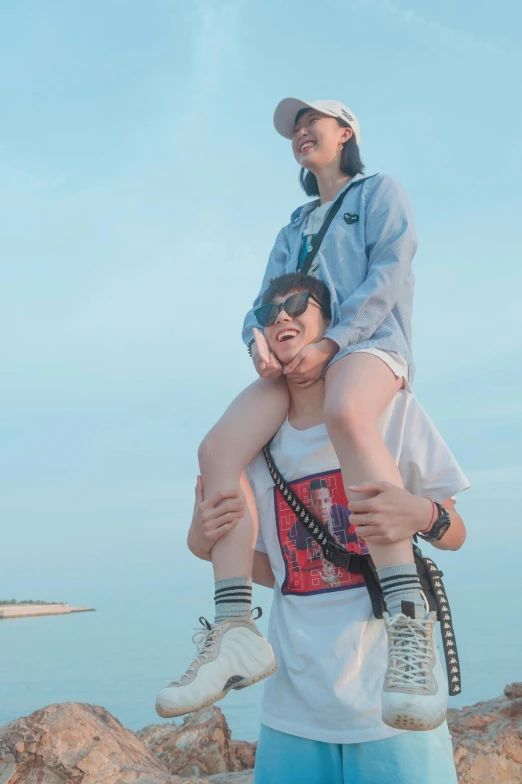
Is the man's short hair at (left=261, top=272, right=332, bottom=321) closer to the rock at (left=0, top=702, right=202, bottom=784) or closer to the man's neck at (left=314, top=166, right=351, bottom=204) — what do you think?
the man's neck at (left=314, top=166, right=351, bottom=204)

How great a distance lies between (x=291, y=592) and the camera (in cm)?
224

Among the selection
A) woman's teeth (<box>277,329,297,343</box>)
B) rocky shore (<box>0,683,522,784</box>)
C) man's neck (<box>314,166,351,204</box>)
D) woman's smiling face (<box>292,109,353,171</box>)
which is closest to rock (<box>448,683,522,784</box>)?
rocky shore (<box>0,683,522,784</box>)

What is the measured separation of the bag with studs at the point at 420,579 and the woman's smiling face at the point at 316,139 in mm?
1406

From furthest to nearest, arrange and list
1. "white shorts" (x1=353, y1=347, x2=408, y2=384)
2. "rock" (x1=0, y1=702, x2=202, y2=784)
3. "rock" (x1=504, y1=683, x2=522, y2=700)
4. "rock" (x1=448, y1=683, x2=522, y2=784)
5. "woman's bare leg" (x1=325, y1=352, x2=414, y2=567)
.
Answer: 1. "rock" (x1=504, y1=683, x2=522, y2=700)
2. "rock" (x1=448, y1=683, x2=522, y2=784)
3. "rock" (x1=0, y1=702, x2=202, y2=784)
4. "white shorts" (x1=353, y1=347, x2=408, y2=384)
5. "woman's bare leg" (x1=325, y1=352, x2=414, y2=567)

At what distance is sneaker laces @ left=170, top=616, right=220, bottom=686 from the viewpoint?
2090 mm

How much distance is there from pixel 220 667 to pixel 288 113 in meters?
2.04

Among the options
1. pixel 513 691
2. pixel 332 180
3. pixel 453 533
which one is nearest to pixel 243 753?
pixel 513 691

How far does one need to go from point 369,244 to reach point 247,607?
50.3 inches

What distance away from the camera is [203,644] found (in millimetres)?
2182

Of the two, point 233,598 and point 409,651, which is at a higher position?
point 233,598

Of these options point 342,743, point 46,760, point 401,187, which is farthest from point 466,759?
point 401,187

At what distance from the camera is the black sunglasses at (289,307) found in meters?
2.41

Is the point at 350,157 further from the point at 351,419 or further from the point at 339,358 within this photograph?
the point at 351,419

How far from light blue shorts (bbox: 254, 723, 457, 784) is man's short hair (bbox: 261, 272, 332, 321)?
4.25 feet
